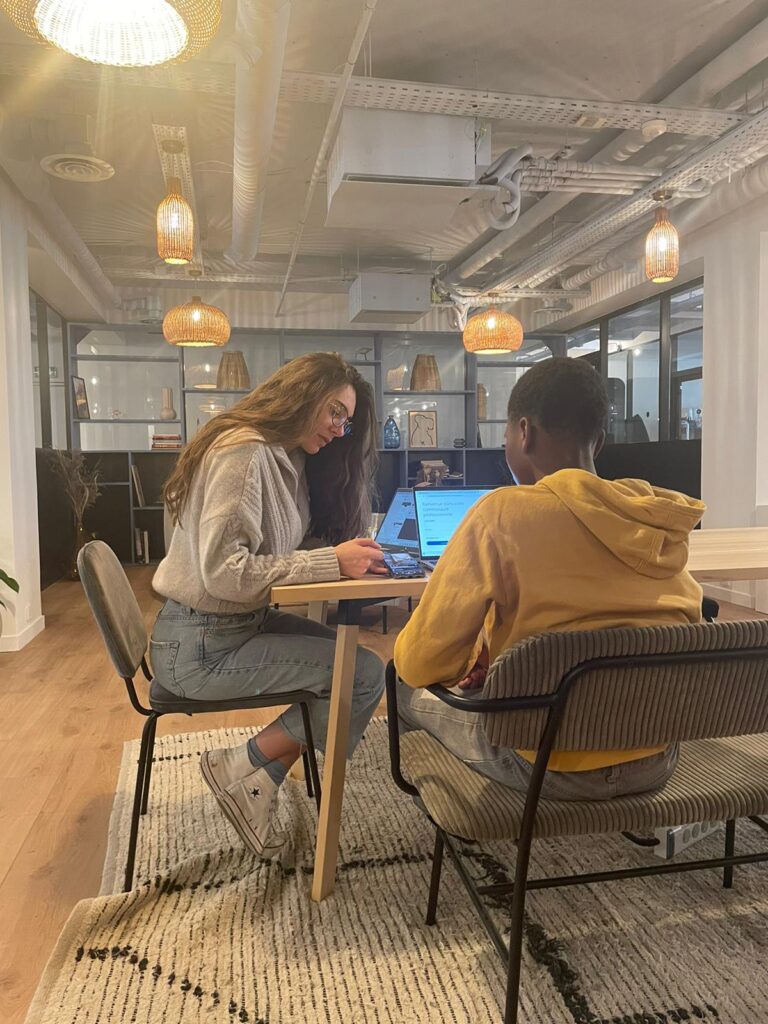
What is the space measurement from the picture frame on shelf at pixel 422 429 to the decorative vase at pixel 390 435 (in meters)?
0.26

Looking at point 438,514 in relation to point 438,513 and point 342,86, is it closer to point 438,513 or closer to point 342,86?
point 438,513

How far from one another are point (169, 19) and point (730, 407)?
4505mm

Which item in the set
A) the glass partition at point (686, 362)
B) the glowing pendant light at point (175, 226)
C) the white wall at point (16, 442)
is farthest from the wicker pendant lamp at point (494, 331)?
the white wall at point (16, 442)

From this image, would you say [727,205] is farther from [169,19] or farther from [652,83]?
[169,19]

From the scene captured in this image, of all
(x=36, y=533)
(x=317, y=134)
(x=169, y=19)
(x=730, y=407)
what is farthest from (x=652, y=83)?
(x=36, y=533)

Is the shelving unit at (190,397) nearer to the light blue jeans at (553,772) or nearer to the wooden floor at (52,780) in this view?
the wooden floor at (52,780)

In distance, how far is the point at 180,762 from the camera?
2.35m

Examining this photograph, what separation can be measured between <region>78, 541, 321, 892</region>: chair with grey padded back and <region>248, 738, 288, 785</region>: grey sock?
8 centimetres

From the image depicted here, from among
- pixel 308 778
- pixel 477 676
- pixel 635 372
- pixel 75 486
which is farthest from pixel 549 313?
pixel 477 676

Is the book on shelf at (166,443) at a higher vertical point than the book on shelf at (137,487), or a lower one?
higher

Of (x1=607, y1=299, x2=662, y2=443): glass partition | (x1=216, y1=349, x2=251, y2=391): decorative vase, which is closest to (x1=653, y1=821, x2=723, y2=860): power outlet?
(x1=607, y1=299, x2=662, y2=443): glass partition

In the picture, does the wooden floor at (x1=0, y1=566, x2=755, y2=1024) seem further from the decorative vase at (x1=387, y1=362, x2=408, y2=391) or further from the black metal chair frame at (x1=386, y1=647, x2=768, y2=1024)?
the decorative vase at (x1=387, y1=362, x2=408, y2=391)

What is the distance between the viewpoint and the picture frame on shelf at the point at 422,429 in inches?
320

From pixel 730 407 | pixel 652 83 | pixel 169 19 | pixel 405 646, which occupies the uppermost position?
pixel 652 83
